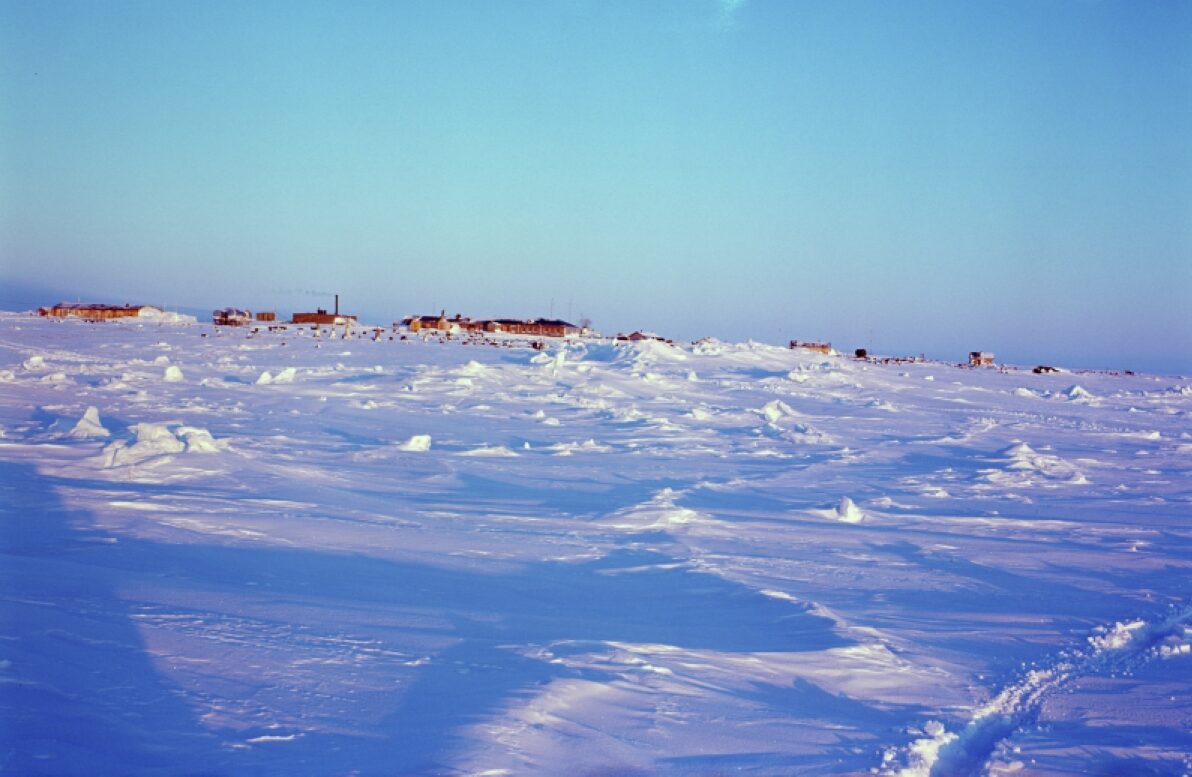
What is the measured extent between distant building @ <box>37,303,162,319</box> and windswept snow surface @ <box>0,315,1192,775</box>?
31.9 m

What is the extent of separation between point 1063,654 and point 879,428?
1202cm

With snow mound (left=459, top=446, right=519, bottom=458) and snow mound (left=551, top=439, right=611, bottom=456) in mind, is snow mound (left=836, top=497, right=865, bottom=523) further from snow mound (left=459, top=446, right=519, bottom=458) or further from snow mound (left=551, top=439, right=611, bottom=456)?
snow mound (left=459, top=446, right=519, bottom=458)

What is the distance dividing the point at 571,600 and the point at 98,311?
150ft

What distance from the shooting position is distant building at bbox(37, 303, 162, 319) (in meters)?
42.6

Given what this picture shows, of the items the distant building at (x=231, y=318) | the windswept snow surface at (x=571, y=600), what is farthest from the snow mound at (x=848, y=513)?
the distant building at (x=231, y=318)

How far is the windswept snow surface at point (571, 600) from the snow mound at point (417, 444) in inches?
2.1

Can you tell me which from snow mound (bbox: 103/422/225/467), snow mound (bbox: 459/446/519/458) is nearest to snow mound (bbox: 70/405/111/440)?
snow mound (bbox: 103/422/225/467)

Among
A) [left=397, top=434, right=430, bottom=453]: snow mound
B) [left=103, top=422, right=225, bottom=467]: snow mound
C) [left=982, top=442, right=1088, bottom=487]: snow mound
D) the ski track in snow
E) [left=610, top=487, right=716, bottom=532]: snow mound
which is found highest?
[left=103, top=422, right=225, bottom=467]: snow mound

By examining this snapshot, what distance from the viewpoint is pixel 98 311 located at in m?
44.6

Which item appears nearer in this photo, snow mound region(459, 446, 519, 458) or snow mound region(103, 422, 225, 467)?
snow mound region(103, 422, 225, 467)

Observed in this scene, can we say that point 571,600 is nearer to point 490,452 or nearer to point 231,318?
point 490,452

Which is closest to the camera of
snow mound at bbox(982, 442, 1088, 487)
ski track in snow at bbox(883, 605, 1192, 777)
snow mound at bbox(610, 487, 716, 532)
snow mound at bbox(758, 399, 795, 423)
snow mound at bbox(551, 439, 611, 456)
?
ski track in snow at bbox(883, 605, 1192, 777)

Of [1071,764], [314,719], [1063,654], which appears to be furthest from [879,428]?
[314,719]

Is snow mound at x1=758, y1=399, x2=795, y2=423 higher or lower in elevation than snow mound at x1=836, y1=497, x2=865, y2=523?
higher
